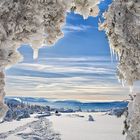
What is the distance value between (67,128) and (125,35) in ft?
119

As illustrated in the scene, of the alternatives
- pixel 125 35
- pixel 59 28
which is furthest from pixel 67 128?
pixel 59 28

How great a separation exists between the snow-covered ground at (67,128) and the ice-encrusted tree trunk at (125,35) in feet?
94.7

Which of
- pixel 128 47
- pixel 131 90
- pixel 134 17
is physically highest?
pixel 134 17

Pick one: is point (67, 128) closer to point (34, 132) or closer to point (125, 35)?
point (34, 132)

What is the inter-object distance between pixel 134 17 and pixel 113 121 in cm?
3562

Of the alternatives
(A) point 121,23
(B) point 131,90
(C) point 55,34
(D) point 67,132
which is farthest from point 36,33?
(D) point 67,132

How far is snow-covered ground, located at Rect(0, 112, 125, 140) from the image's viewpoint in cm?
3753

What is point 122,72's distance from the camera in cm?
617

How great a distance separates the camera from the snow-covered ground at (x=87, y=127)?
36594 millimetres

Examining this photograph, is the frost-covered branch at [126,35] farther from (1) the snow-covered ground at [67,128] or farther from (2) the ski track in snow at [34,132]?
(2) the ski track in snow at [34,132]

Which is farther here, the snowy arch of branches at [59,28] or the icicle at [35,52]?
the icicle at [35,52]

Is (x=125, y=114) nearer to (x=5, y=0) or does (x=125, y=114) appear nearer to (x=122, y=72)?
(x=122, y=72)

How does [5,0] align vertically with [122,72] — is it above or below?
above

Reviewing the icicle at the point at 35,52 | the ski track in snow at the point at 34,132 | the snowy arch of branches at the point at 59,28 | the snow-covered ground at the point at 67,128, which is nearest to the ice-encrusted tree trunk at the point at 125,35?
the snowy arch of branches at the point at 59,28
